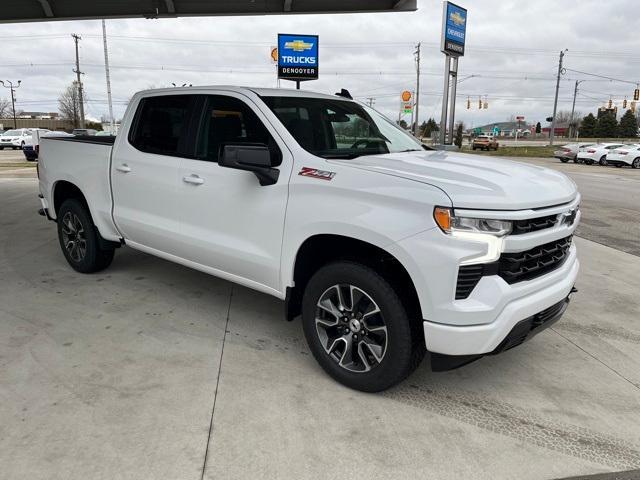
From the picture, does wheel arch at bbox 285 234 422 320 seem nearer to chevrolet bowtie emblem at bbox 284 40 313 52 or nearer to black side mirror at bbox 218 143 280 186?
black side mirror at bbox 218 143 280 186

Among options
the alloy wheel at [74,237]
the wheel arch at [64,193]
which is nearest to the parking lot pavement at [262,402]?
the alloy wheel at [74,237]

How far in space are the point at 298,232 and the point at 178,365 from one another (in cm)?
130

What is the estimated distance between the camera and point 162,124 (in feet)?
14.9

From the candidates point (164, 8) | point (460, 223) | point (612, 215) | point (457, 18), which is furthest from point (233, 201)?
point (457, 18)

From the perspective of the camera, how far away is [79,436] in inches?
112

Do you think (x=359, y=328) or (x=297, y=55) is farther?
(x=297, y=55)

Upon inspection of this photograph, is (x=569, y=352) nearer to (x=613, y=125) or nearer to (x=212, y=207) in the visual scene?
(x=212, y=207)

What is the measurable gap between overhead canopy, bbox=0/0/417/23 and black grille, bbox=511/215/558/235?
9509mm

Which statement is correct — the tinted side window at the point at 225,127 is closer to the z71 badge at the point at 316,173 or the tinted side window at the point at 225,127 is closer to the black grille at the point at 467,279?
the z71 badge at the point at 316,173

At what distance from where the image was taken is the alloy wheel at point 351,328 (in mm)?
3180

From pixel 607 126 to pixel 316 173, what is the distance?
108042mm

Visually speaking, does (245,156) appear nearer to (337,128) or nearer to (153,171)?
(337,128)

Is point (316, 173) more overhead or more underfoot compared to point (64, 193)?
more overhead

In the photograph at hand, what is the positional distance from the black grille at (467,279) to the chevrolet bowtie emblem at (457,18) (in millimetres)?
13926
